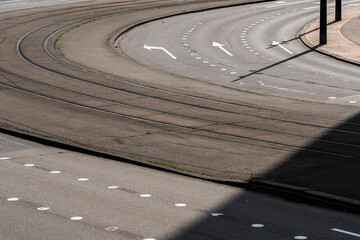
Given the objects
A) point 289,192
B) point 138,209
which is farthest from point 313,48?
point 138,209

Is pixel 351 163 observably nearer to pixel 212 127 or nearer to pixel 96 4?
pixel 212 127

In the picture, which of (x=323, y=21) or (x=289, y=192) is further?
(x=323, y=21)

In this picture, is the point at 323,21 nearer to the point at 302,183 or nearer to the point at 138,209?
the point at 302,183

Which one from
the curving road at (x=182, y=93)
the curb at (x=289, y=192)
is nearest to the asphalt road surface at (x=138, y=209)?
the curb at (x=289, y=192)

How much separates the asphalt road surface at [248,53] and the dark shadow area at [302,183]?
8459 mm

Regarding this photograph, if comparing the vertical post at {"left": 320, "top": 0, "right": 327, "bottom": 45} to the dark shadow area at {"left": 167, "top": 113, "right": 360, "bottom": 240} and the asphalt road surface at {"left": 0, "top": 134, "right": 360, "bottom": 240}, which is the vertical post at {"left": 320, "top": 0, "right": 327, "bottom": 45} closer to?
the dark shadow area at {"left": 167, "top": 113, "right": 360, "bottom": 240}

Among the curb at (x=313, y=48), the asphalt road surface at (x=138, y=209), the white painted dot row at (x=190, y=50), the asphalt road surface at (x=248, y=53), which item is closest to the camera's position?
the asphalt road surface at (x=138, y=209)

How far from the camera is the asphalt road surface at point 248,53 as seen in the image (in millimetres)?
30125

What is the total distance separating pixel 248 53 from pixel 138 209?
2672 centimetres

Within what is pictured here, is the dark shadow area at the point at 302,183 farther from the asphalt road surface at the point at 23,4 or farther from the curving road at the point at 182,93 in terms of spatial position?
the asphalt road surface at the point at 23,4

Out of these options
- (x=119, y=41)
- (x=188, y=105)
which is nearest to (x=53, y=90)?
(x=188, y=105)

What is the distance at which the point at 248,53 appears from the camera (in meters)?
38.9

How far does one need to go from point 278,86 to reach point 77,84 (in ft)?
26.3

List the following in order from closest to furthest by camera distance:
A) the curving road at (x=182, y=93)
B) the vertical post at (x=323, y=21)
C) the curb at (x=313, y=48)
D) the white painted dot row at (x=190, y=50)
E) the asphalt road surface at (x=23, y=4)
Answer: the curving road at (x=182, y=93) < the white painted dot row at (x=190, y=50) < the curb at (x=313, y=48) < the vertical post at (x=323, y=21) < the asphalt road surface at (x=23, y=4)
